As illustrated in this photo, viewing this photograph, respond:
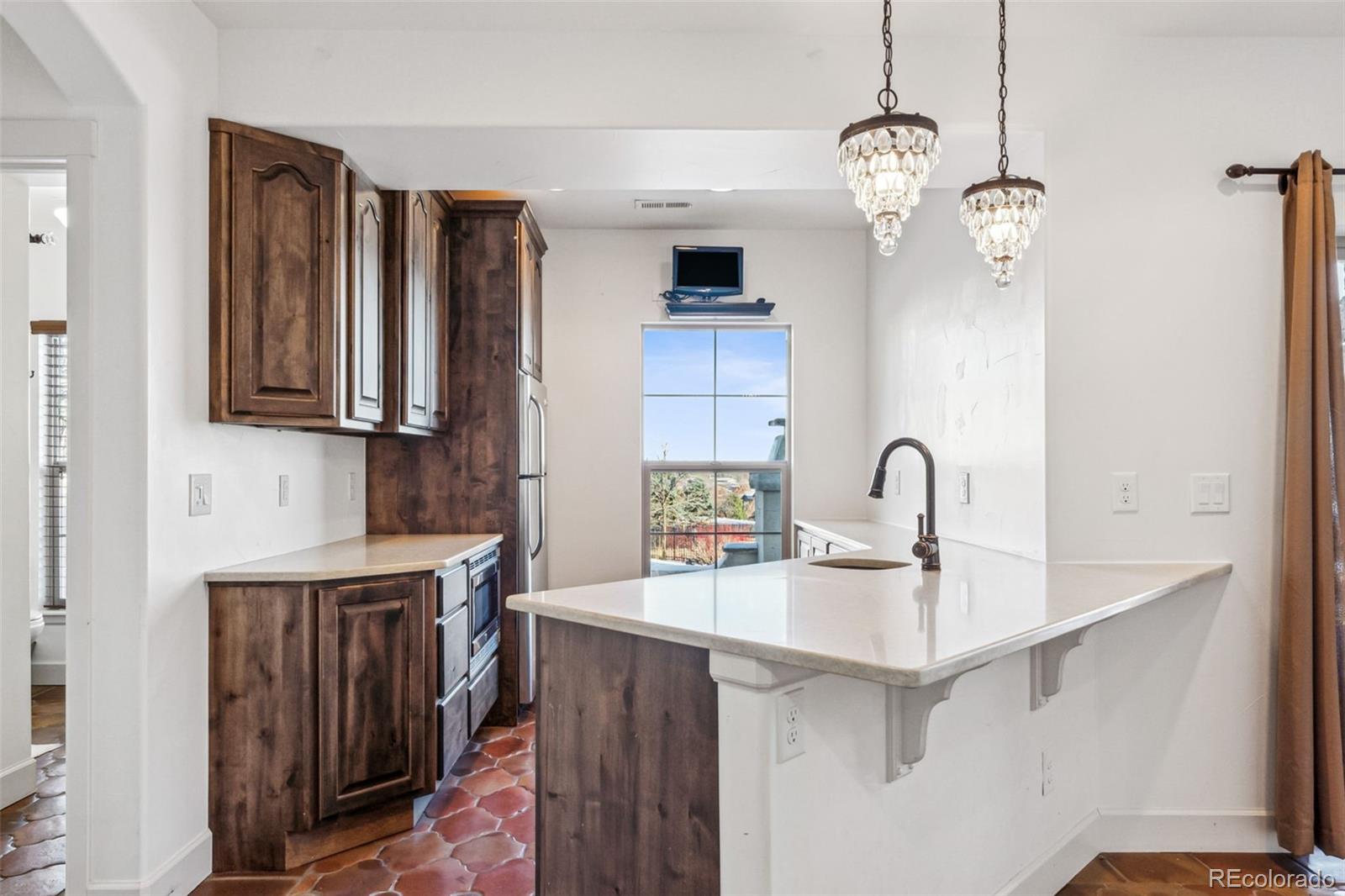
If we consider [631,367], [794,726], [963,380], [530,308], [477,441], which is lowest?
[794,726]

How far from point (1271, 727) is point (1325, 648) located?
328 millimetres

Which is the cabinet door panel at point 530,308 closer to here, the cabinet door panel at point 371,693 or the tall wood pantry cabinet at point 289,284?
the tall wood pantry cabinet at point 289,284

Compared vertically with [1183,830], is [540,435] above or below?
above

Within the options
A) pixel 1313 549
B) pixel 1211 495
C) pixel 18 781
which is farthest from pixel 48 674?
A: pixel 1313 549

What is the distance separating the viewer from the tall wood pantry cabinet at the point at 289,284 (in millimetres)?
2217

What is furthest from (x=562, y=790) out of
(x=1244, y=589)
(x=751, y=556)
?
(x=751, y=556)

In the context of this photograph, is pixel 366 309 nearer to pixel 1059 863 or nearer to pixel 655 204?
pixel 655 204

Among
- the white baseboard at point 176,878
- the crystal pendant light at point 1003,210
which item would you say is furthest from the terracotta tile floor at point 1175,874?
the white baseboard at point 176,878

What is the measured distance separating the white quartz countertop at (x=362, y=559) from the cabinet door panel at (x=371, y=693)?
53 mm

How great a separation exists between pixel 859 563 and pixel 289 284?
2.03 metres

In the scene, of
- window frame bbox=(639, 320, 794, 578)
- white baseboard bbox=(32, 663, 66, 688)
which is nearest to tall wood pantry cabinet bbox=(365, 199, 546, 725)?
window frame bbox=(639, 320, 794, 578)

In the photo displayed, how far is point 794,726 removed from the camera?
1.35 metres

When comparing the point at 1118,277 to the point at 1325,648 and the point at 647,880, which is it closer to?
the point at 1325,648

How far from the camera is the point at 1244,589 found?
2.28m
